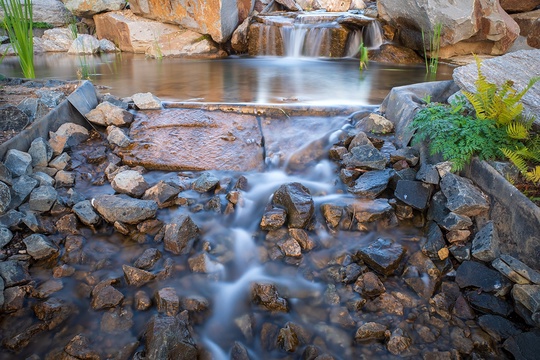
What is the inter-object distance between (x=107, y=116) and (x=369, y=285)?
3.56 meters

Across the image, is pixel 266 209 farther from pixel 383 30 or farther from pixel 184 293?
pixel 383 30

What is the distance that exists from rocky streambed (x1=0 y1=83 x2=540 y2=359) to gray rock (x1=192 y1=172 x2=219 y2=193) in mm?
15

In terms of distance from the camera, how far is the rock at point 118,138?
4.12 m

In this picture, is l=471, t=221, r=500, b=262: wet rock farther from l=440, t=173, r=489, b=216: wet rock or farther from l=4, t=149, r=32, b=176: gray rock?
l=4, t=149, r=32, b=176: gray rock

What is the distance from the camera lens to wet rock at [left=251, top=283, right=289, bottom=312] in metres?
2.45

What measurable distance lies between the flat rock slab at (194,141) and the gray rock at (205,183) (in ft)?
1.08

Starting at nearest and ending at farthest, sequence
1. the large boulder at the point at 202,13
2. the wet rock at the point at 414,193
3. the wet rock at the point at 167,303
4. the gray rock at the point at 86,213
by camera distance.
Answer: the wet rock at the point at 167,303 → the gray rock at the point at 86,213 → the wet rock at the point at 414,193 → the large boulder at the point at 202,13

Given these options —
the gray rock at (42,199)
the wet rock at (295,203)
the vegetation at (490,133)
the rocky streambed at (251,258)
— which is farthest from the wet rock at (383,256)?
the gray rock at (42,199)

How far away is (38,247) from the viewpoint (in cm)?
266

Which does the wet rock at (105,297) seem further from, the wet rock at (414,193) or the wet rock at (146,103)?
the wet rock at (146,103)

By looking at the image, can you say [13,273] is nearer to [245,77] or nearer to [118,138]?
[118,138]

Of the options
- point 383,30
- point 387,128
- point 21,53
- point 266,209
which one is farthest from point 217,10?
point 266,209

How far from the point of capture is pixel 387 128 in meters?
4.29

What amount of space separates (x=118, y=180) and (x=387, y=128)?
2.94 m
